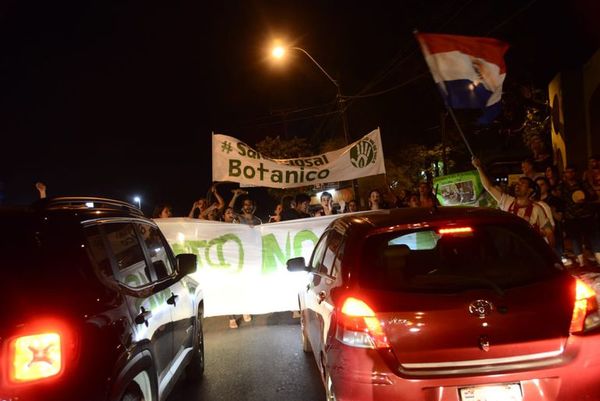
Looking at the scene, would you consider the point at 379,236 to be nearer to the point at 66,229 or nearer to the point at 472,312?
the point at 472,312

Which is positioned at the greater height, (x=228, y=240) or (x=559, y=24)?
(x=559, y=24)

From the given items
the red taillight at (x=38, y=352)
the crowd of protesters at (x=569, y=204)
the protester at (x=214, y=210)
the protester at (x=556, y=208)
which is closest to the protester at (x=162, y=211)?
the protester at (x=214, y=210)

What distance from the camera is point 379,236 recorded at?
3.57 metres

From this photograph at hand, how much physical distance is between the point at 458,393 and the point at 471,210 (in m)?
1.38

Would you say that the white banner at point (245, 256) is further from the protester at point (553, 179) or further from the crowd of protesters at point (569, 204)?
the protester at point (553, 179)

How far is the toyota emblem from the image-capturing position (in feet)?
10.3

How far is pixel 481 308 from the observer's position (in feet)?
10.3

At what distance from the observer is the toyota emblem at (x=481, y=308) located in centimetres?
313

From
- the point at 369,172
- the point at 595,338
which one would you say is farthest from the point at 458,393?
the point at 369,172

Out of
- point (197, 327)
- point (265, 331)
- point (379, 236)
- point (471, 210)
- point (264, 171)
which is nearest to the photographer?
point (379, 236)

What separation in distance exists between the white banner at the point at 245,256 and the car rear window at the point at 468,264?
451 cm

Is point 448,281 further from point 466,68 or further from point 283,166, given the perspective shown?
point 283,166

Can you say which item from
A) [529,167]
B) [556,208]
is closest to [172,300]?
[556,208]

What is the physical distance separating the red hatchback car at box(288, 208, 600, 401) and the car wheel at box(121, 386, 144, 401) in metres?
1.23
